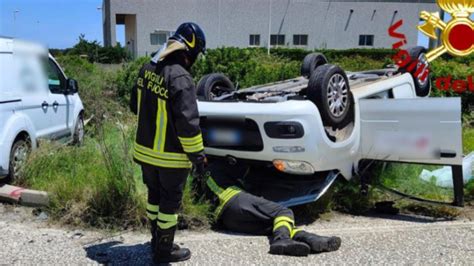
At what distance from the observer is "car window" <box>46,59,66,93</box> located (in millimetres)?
7084

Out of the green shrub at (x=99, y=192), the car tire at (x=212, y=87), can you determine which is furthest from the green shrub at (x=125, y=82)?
the green shrub at (x=99, y=192)

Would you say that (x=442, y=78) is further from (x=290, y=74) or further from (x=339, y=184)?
(x=339, y=184)

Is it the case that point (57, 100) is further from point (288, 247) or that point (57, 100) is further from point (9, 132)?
point (288, 247)

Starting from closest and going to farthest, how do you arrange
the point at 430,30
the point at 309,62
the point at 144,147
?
the point at 144,147 < the point at 309,62 < the point at 430,30

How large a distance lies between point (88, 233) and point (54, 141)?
2.42 metres

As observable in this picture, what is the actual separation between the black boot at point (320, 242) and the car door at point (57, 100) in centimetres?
419

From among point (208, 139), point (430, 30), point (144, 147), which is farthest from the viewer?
point (430, 30)

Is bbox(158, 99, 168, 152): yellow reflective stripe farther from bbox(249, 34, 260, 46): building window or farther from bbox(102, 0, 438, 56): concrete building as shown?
bbox(249, 34, 260, 46): building window

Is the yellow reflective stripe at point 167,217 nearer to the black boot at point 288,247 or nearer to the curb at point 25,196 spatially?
the black boot at point 288,247

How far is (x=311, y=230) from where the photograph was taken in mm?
4629

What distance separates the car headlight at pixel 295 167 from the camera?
4.60 m

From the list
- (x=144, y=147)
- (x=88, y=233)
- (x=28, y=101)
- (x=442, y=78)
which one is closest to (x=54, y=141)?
(x=28, y=101)

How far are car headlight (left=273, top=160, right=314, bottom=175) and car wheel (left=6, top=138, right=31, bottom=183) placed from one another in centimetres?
306

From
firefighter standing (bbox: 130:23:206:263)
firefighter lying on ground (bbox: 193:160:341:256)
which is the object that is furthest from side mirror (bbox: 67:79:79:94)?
firefighter standing (bbox: 130:23:206:263)
